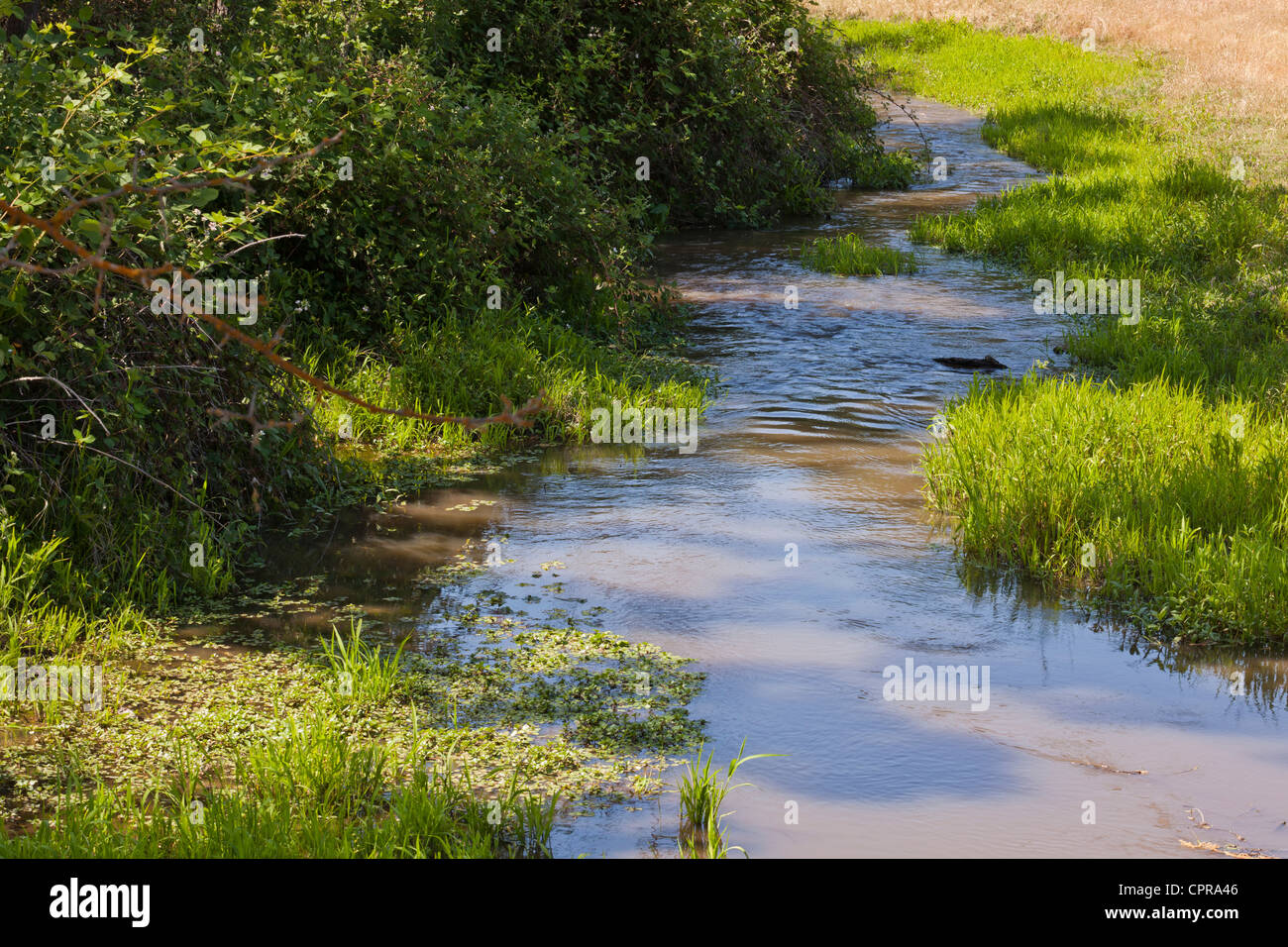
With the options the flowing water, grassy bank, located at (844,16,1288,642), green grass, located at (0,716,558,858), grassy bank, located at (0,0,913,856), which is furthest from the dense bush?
grassy bank, located at (844,16,1288,642)

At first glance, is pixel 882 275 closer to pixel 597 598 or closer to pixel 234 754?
pixel 597 598

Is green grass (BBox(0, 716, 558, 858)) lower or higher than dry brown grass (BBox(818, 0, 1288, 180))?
lower

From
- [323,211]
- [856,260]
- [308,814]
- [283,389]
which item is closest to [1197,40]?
[856,260]

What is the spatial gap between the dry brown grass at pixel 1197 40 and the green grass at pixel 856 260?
5.41 metres

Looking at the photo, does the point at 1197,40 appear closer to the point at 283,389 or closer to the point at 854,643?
the point at 283,389

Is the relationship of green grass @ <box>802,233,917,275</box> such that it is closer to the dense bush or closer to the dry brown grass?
the dense bush

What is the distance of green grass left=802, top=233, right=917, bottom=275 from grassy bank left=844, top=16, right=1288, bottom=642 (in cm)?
115

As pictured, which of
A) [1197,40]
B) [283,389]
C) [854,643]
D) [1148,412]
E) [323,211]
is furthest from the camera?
[1197,40]

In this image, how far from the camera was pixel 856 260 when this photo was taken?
13.4 metres

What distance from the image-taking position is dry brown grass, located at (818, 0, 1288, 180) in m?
19.6

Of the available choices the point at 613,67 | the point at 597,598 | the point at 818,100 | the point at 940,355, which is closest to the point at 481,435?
the point at 597,598

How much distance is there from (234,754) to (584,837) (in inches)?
52.8

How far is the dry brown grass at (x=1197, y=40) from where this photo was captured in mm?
19609

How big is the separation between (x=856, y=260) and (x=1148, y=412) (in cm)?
597
